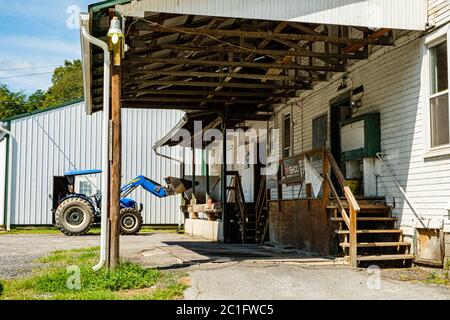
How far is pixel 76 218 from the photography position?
65.3 feet

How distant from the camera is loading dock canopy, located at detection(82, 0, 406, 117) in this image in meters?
9.23

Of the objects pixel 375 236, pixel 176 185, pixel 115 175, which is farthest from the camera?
pixel 176 185

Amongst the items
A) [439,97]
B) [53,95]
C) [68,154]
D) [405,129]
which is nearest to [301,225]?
[405,129]

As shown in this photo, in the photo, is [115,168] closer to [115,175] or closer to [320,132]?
[115,175]

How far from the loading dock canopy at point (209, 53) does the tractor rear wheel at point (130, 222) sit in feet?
23.1

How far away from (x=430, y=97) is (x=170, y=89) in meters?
6.73

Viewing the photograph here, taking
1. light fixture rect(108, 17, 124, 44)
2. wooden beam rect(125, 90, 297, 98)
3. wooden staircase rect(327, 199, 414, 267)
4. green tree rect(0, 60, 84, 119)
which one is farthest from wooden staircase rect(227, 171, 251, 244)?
green tree rect(0, 60, 84, 119)

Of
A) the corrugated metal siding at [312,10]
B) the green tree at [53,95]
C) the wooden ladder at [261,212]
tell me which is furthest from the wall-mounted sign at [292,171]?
the green tree at [53,95]

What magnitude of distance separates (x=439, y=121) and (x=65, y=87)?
182ft

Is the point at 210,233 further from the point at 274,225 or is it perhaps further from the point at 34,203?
the point at 34,203

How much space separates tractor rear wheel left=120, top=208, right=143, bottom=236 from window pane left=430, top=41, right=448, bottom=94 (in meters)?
13.7

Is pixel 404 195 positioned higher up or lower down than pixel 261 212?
higher up

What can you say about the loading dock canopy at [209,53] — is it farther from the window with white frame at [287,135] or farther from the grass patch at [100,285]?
the grass patch at [100,285]

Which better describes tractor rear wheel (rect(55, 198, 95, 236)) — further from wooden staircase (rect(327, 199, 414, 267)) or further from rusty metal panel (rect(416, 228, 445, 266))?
rusty metal panel (rect(416, 228, 445, 266))
